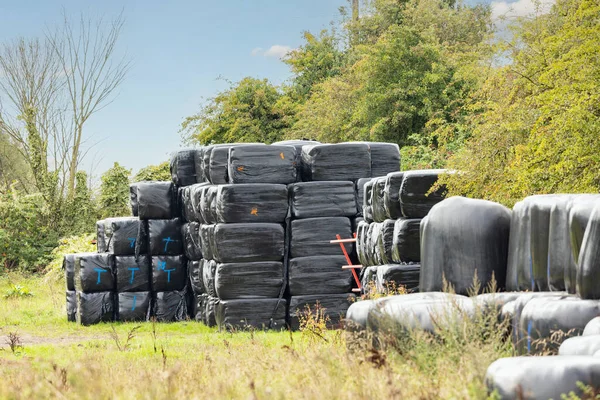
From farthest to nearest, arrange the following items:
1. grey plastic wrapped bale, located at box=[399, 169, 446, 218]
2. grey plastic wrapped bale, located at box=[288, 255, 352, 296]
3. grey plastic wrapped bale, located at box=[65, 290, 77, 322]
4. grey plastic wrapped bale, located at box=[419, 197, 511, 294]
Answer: grey plastic wrapped bale, located at box=[65, 290, 77, 322] → grey plastic wrapped bale, located at box=[288, 255, 352, 296] → grey plastic wrapped bale, located at box=[399, 169, 446, 218] → grey plastic wrapped bale, located at box=[419, 197, 511, 294]

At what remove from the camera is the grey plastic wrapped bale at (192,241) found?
16.9 metres

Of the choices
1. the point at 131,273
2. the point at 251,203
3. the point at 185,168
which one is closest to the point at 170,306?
the point at 131,273

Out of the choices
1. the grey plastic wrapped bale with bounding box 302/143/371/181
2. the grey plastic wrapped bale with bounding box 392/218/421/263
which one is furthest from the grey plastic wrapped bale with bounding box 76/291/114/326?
the grey plastic wrapped bale with bounding box 392/218/421/263

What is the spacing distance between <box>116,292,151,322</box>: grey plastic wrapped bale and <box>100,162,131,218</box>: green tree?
12381 millimetres

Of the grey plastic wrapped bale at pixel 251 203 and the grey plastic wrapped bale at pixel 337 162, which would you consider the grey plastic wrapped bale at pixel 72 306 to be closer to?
the grey plastic wrapped bale at pixel 251 203

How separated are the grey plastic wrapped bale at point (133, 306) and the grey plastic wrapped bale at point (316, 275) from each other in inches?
149

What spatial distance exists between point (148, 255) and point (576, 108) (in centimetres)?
889

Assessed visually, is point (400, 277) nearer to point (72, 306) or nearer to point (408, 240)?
point (408, 240)

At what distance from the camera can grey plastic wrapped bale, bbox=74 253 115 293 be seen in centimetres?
1752

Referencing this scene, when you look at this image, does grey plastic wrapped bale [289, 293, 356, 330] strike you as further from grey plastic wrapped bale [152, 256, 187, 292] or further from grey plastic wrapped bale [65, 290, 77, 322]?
grey plastic wrapped bale [65, 290, 77, 322]

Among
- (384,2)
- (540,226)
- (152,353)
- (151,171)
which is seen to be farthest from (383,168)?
(384,2)

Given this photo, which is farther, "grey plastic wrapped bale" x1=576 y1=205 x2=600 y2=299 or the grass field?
"grey plastic wrapped bale" x1=576 y1=205 x2=600 y2=299

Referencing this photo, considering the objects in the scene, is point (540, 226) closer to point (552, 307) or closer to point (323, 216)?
point (552, 307)

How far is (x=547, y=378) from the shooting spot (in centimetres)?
553
